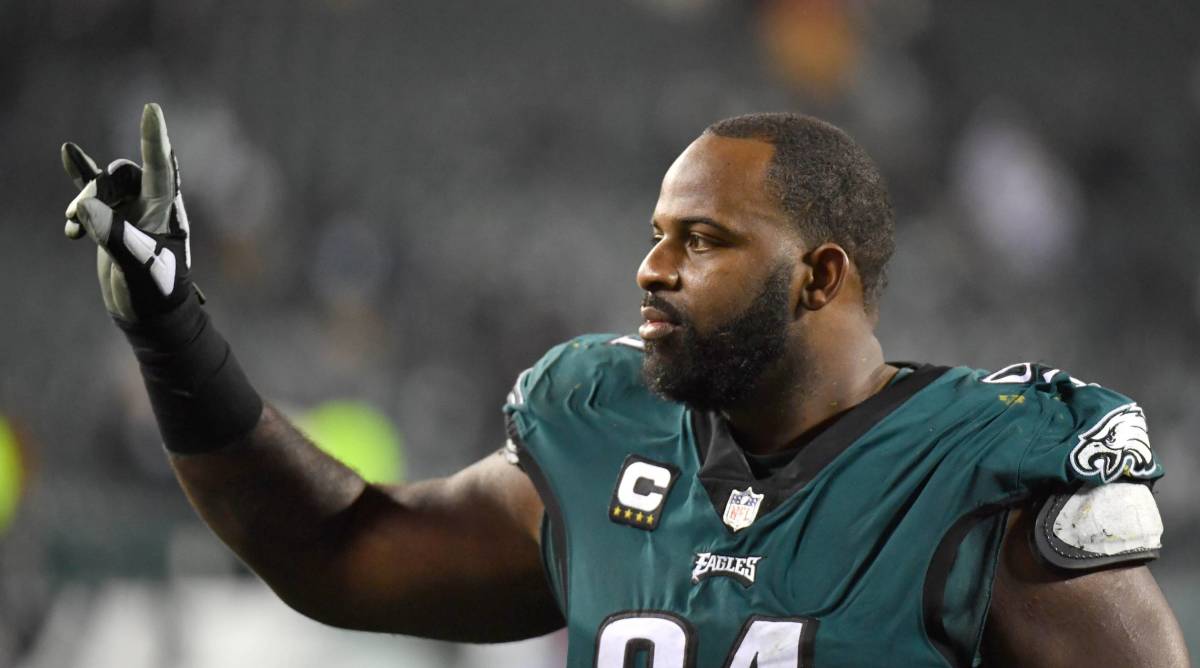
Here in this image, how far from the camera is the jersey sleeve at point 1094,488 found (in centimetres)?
182

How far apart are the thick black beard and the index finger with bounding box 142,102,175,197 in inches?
29.1

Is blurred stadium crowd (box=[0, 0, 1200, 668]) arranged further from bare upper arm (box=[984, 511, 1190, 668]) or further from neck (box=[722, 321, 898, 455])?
bare upper arm (box=[984, 511, 1190, 668])

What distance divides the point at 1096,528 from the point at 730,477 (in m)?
0.50

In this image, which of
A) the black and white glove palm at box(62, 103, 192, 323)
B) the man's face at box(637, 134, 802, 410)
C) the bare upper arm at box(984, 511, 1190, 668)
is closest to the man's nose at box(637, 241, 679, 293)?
the man's face at box(637, 134, 802, 410)

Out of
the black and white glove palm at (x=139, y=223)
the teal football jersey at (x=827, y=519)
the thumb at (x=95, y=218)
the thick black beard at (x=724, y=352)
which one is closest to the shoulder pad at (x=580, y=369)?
the teal football jersey at (x=827, y=519)

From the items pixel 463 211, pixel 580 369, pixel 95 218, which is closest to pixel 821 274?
pixel 580 369

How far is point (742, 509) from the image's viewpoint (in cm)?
202

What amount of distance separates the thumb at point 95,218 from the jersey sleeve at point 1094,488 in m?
1.27

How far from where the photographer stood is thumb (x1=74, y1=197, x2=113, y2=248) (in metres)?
2.02

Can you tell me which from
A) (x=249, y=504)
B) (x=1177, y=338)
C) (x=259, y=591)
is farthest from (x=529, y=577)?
(x=1177, y=338)

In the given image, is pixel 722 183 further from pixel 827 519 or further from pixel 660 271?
pixel 827 519

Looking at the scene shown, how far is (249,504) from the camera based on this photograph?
2.29 meters

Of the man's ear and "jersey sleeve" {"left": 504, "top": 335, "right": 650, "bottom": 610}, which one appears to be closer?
the man's ear

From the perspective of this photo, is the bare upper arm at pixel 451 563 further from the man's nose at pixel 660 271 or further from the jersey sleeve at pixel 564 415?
the man's nose at pixel 660 271
